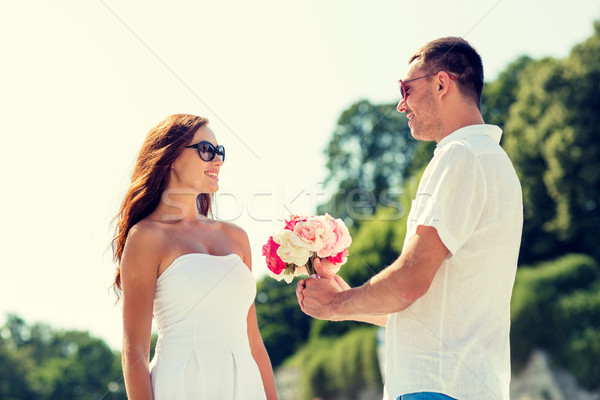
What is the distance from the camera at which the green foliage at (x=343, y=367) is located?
3334 cm

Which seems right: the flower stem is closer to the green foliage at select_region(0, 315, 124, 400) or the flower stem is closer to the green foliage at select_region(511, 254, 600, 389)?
the green foliage at select_region(511, 254, 600, 389)

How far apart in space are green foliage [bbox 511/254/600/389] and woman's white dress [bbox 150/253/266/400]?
2352 centimetres

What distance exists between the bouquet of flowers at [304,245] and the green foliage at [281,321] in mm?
46005

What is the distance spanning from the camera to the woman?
186 inches

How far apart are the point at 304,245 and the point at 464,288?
1.59 metres

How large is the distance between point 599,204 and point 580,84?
19.7ft

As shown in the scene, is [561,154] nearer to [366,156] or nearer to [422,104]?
[366,156]

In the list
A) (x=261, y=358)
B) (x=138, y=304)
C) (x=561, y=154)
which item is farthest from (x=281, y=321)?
(x=138, y=304)

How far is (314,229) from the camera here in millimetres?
5133

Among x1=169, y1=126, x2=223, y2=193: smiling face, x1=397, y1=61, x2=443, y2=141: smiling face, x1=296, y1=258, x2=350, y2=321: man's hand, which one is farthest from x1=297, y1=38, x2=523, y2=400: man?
x1=169, y1=126, x2=223, y2=193: smiling face

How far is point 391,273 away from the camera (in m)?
3.86

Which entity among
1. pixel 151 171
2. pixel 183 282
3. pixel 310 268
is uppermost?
pixel 151 171

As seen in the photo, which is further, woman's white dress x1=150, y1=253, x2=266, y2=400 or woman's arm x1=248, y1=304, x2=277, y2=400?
woman's arm x1=248, y1=304, x2=277, y2=400

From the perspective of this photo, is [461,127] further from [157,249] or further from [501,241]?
[157,249]
